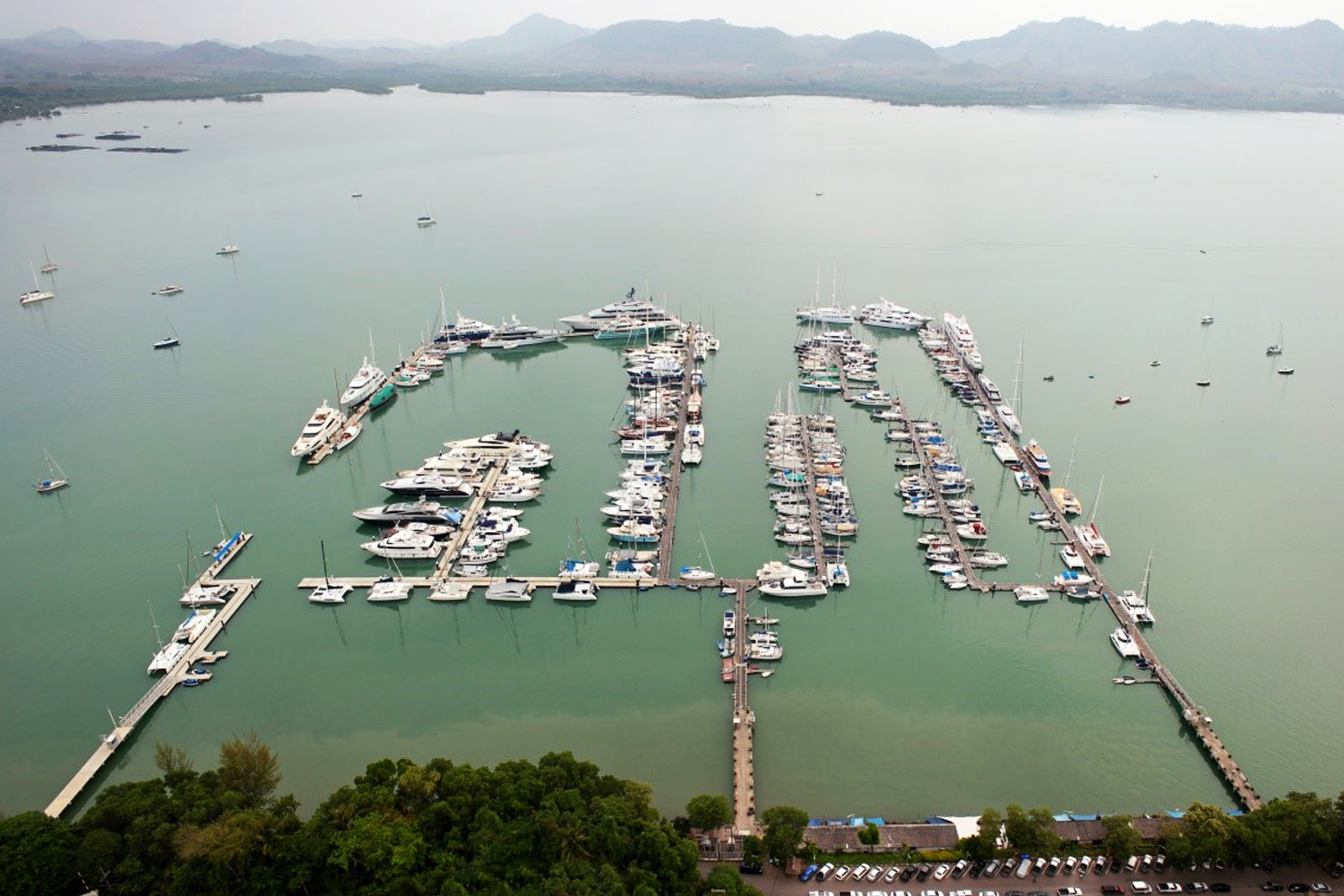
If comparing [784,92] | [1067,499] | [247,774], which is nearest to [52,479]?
[247,774]

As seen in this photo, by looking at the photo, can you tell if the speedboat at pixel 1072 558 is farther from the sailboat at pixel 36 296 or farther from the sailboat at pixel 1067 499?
the sailboat at pixel 36 296

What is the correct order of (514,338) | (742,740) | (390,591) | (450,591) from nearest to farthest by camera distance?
(742,740)
(390,591)
(450,591)
(514,338)

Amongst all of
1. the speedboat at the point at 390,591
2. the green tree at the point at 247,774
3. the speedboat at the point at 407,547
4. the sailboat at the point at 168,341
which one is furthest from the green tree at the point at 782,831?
the sailboat at the point at 168,341

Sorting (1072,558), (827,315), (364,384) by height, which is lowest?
(1072,558)

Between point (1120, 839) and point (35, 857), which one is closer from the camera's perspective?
point (35, 857)

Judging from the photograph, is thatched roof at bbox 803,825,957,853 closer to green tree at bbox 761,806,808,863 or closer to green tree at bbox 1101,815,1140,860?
green tree at bbox 761,806,808,863

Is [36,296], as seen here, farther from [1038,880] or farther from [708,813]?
[1038,880]

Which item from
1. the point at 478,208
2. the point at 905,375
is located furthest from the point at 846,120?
the point at 905,375
